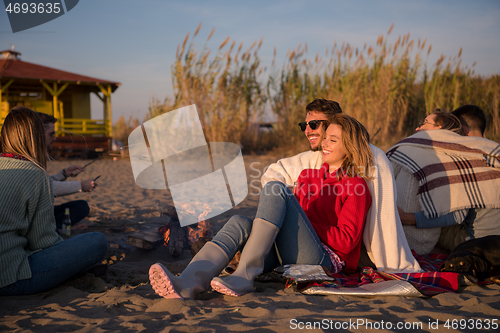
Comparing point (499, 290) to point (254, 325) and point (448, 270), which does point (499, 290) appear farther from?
point (254, 325)

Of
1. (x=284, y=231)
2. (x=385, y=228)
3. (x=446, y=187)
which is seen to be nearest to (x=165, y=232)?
(x=284, y=231)

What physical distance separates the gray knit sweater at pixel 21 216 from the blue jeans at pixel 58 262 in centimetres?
5

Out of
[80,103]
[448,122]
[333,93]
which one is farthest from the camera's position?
[80,103]

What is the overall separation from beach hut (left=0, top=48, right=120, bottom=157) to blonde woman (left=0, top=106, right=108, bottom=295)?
10121 millimetres

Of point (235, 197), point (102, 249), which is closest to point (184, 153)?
point (235, 197)

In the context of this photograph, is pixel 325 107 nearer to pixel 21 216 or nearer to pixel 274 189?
pixel 274 189

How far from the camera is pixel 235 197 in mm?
5234

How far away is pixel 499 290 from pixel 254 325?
1.52 metres

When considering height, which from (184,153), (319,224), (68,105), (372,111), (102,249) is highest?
(68,105)

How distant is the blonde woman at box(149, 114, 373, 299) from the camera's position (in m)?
1.89

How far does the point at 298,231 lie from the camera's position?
2.07 meters

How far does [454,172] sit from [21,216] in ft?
9.35

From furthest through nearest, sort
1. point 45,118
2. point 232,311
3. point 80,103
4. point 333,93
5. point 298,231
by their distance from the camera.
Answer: point 80,103, point 333,93, point 45,118, point 298,231, point 232,311

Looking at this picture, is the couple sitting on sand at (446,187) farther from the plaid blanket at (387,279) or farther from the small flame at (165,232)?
the small flame at (165,232)
